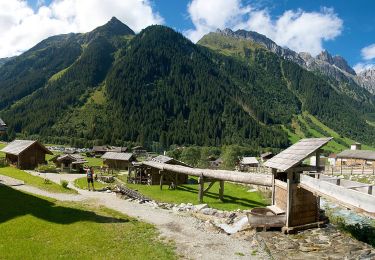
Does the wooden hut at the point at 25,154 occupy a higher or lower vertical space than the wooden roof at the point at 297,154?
lower

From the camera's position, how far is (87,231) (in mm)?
21000

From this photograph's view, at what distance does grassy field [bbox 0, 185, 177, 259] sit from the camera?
1741cm

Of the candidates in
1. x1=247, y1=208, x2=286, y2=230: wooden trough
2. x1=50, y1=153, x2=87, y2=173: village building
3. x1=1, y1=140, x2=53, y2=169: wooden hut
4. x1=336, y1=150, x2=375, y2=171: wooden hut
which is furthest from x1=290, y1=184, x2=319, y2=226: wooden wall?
x1=336, y1=150, x2=375, y2=171: wooden hut

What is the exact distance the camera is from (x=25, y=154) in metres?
65.2

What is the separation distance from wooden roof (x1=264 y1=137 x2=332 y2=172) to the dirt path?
5152 mm

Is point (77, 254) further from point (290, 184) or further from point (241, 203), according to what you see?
point (241, 203)

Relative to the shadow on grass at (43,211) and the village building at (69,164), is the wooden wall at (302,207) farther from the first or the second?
the village building at (69,164)

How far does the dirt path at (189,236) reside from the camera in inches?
712

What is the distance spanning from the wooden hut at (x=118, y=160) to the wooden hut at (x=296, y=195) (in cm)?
6789

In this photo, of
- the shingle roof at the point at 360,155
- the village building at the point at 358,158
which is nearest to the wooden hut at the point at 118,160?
the village building at the point at 358,158

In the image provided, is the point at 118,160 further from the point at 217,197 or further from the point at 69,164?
the point at 217,197

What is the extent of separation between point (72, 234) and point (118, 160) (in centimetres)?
7366

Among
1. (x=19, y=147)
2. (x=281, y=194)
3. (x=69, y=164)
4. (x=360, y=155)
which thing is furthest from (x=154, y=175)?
(x=360, y=155)

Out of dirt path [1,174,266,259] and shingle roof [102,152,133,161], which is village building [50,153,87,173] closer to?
shingle roof [102,152,133,161]
